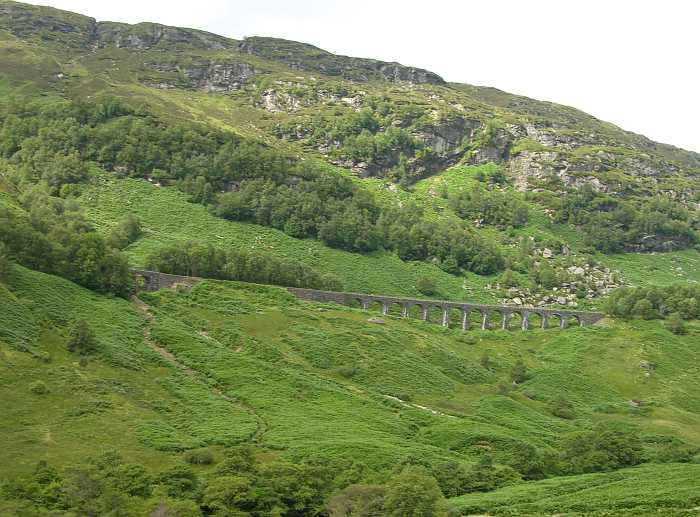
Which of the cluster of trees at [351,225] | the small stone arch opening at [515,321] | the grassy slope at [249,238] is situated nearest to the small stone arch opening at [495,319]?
the small stone arch opening at [515,321]

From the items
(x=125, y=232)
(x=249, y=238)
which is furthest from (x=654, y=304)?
(x=125, y=232)

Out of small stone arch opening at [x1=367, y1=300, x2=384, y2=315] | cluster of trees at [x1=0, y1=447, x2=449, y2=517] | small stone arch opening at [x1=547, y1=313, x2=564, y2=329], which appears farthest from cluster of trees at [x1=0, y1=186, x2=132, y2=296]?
small stone arch opening at [x1=547, y1=313, x2=564, y2=329]

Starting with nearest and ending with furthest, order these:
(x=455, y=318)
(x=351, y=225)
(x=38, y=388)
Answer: (x=38, y=388) < (x=455, y=318) < (x=351, y=225)

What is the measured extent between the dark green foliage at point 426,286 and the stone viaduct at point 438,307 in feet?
30.3

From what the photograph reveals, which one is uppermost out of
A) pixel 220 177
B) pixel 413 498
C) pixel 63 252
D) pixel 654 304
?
pixel 220 177

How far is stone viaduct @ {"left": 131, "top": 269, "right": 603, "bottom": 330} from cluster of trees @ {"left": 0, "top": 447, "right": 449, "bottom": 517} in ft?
199

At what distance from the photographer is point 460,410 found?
3895 inches

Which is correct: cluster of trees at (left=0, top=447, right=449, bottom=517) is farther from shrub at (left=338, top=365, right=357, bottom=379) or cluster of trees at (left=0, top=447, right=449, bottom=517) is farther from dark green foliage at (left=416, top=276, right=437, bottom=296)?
dark green foliage at (left=416, top=276, right=437, bottom=296)

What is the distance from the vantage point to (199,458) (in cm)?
6644

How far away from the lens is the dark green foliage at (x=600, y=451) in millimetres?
82125

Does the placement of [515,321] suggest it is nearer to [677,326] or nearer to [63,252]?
[677,326]

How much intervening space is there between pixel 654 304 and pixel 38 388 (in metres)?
121

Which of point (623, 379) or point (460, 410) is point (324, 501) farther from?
point (623, 379)

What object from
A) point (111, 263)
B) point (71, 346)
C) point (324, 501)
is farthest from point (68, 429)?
point (111, 263)
